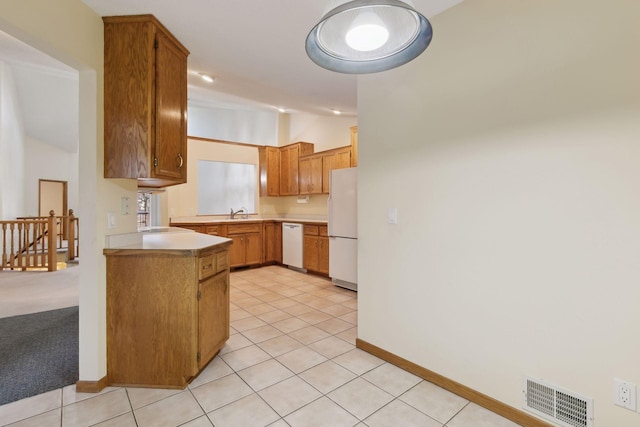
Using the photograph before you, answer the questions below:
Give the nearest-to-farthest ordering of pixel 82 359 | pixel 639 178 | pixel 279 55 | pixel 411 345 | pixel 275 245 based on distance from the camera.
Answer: pixel 639 178
pixel 82 359
pixel 411 345
pixel 279 55
pixel 275 245

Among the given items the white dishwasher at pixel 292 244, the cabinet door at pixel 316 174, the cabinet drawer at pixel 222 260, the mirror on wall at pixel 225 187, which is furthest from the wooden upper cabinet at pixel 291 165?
the cabinet drawer at pixel 222 260

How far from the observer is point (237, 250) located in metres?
5.30

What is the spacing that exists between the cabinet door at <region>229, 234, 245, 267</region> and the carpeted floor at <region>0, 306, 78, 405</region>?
2.24 m

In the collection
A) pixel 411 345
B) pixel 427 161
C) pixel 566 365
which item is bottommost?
pixel 411 345

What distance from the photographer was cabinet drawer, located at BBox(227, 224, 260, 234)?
5232 mm

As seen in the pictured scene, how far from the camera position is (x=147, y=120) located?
1993 millimetres

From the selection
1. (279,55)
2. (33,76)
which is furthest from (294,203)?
(33,76)

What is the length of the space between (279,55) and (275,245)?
12.6ft

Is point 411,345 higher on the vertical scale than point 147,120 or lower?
lower

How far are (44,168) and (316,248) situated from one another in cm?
888

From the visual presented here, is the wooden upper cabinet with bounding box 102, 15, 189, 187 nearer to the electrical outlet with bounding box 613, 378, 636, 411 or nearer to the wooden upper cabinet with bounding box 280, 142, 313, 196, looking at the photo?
the electrical outlet with bounding box 613, 378, 636, 411

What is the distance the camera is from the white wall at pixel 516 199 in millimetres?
1369

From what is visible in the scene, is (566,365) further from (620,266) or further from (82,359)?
(82,359)

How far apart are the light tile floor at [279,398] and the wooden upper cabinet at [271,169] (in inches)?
147
